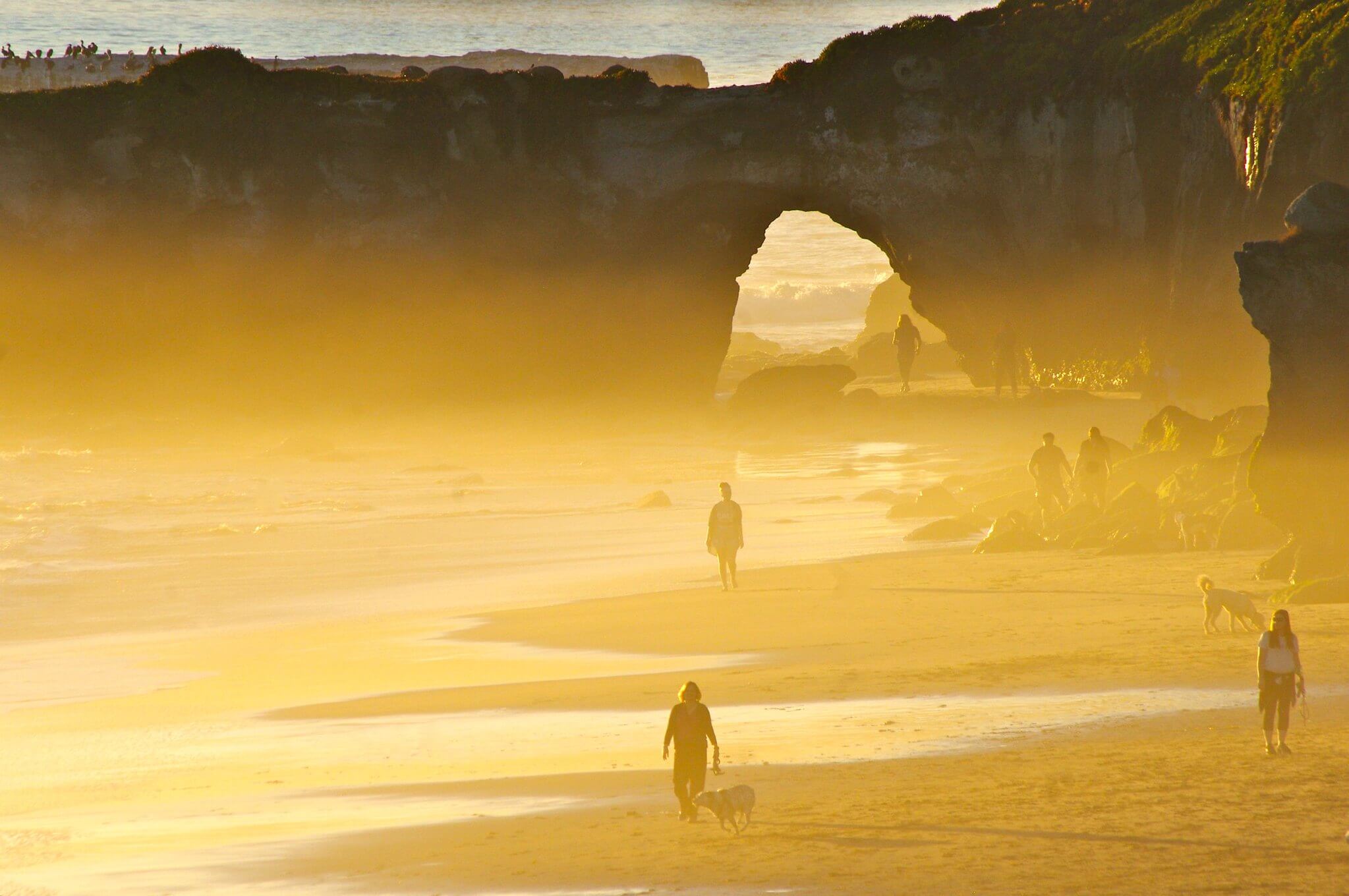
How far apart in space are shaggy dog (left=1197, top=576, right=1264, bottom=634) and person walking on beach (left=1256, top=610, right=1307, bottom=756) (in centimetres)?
370

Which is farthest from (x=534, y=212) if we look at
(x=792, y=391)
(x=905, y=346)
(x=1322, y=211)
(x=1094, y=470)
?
(x=1322, y=211)

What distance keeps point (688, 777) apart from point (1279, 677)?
13.8 feet

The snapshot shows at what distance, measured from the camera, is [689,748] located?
11531mm

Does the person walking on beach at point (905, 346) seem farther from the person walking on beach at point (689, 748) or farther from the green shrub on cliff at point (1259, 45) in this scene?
the person walking on beach at point (689, 748)

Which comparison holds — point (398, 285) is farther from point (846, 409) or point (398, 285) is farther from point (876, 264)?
point (876, 264)

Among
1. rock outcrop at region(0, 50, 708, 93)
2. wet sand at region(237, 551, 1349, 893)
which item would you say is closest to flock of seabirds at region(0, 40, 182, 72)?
rock outcrop at region(0, 50, 708, 93)

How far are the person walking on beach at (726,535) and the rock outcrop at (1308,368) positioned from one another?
231 inches

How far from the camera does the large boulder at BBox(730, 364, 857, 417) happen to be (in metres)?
40.5

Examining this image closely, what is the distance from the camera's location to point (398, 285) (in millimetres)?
42281

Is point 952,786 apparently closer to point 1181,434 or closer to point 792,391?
point 1181,434

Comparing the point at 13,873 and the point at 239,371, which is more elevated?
the point at 239,371

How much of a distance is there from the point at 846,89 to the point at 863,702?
93.9 feet

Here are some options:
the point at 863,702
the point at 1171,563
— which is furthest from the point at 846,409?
the point at 863,702

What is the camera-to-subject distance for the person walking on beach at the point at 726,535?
2045cm
